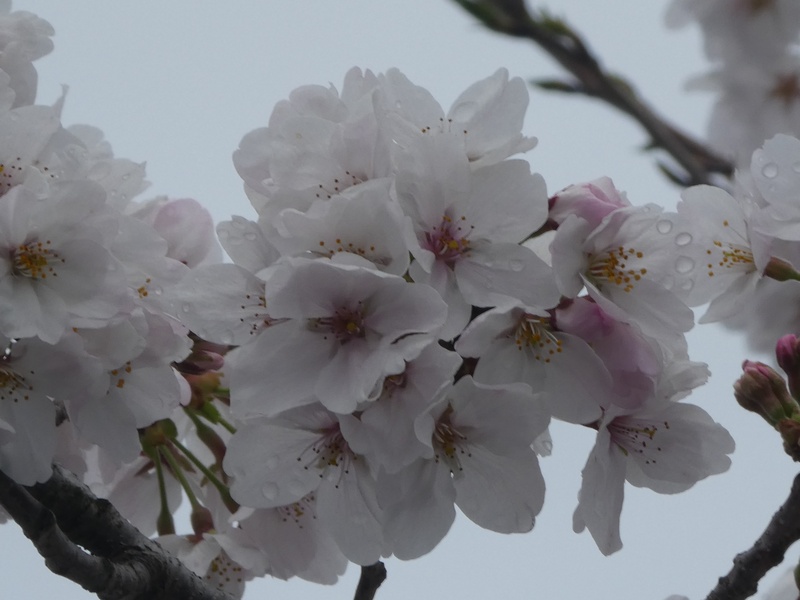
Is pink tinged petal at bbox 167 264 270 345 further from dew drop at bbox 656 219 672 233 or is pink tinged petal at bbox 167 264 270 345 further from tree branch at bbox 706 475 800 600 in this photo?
tree branch at bbox 706 475 800 600

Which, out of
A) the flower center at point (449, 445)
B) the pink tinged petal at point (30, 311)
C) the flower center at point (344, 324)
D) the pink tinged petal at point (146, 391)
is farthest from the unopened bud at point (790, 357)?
the pink tinged petal at point (30, 311)

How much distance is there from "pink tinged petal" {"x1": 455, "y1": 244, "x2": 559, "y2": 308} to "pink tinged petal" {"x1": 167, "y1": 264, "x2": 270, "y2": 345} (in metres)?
0.31

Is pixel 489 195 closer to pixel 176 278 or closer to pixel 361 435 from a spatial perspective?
pixel 361 435

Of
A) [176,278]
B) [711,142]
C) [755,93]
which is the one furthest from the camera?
[711,142]

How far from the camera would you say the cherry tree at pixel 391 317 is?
1449 mm

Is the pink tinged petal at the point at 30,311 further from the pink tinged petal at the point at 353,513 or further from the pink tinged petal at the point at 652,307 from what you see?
the pink tinged petal at the point at 652,307

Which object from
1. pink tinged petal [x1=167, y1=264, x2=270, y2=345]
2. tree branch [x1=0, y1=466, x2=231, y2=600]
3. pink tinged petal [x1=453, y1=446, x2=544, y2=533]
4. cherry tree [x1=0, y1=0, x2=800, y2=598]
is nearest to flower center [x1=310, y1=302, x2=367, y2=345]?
cherry tree [x1=0, y1=0, x2=800, y2=598]

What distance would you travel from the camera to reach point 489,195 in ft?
5.09

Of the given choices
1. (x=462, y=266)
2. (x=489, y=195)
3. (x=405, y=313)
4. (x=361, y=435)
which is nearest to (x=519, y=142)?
(x=489, y=195)

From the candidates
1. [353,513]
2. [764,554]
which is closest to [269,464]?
[353,513]

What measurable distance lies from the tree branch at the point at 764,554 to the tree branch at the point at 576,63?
0.49m

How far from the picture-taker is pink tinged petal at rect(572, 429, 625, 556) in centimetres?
157

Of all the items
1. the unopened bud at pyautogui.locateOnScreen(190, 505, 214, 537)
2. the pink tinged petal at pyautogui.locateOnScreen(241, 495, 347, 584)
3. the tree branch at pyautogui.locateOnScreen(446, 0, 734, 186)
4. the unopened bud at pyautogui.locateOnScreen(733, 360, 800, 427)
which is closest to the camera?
the tree branch at pyautogui.locateOnScreen(446, 0, 734, 186)

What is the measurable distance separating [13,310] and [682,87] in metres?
1.39
